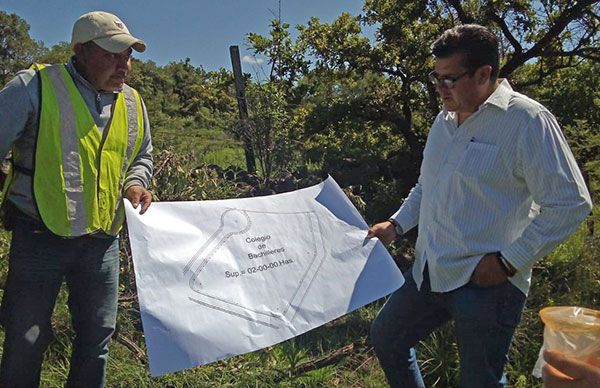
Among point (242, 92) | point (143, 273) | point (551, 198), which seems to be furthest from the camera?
point (242, 92)

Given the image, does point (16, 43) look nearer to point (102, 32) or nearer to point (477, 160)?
point (102, 32)

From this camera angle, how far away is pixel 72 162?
2.46 meters

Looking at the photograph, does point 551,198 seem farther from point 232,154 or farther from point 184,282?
point 232,154

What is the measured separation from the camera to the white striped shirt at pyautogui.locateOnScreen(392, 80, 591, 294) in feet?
6.71

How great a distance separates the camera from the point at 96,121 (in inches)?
101

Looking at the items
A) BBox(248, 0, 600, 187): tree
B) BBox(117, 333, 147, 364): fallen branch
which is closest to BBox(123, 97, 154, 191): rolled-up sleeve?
BBox(117, 333, 147, 364): fallen branch

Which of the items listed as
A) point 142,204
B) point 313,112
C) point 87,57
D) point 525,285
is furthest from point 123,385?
point 313,112

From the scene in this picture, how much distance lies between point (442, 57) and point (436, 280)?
0.85 meters

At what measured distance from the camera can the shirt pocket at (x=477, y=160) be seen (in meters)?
2.16

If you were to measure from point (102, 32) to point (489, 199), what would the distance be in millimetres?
1677

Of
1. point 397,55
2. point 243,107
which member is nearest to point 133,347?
point 243,107

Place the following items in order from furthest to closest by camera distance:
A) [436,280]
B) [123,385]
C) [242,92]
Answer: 1. [242,92]
2. [123,385]
3. [436,280]

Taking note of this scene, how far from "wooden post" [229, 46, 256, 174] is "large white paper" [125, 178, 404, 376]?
3.74 meters

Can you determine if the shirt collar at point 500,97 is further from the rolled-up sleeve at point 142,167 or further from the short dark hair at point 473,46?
the rolled-up sleeve at point 142,167
